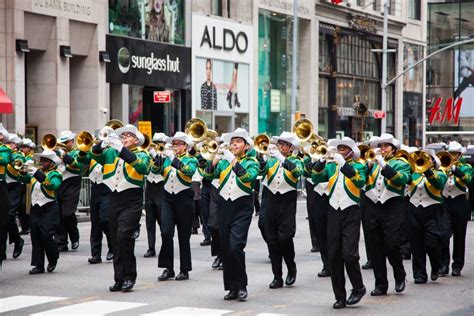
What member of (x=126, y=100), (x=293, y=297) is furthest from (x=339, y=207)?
(x=126, y=100)

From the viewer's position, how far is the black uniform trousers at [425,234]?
15109 mm

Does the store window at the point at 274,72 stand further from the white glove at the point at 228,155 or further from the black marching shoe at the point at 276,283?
the white glove at the point at 228,155

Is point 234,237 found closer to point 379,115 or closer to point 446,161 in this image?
point 446,161

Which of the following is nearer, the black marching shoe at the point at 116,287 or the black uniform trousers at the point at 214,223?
the black marching shoe at the point at 116,287

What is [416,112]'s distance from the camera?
209 feet

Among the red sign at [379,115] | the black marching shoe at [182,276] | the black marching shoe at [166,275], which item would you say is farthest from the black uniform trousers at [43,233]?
the red sign at [379,115]

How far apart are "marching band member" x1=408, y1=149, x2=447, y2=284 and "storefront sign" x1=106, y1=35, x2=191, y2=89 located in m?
22.0

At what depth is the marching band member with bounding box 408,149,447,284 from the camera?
49.5 feet

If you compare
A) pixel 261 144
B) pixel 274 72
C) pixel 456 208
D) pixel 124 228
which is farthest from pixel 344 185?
pixel 274 72

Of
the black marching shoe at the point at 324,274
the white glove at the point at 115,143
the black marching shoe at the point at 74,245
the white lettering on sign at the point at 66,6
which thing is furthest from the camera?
the white lettering on sign at the point at 66,6

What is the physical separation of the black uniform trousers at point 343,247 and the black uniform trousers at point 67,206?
6.50 meters

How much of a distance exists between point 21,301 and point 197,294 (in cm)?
206

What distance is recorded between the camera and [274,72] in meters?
47.8

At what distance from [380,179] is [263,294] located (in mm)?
1986
